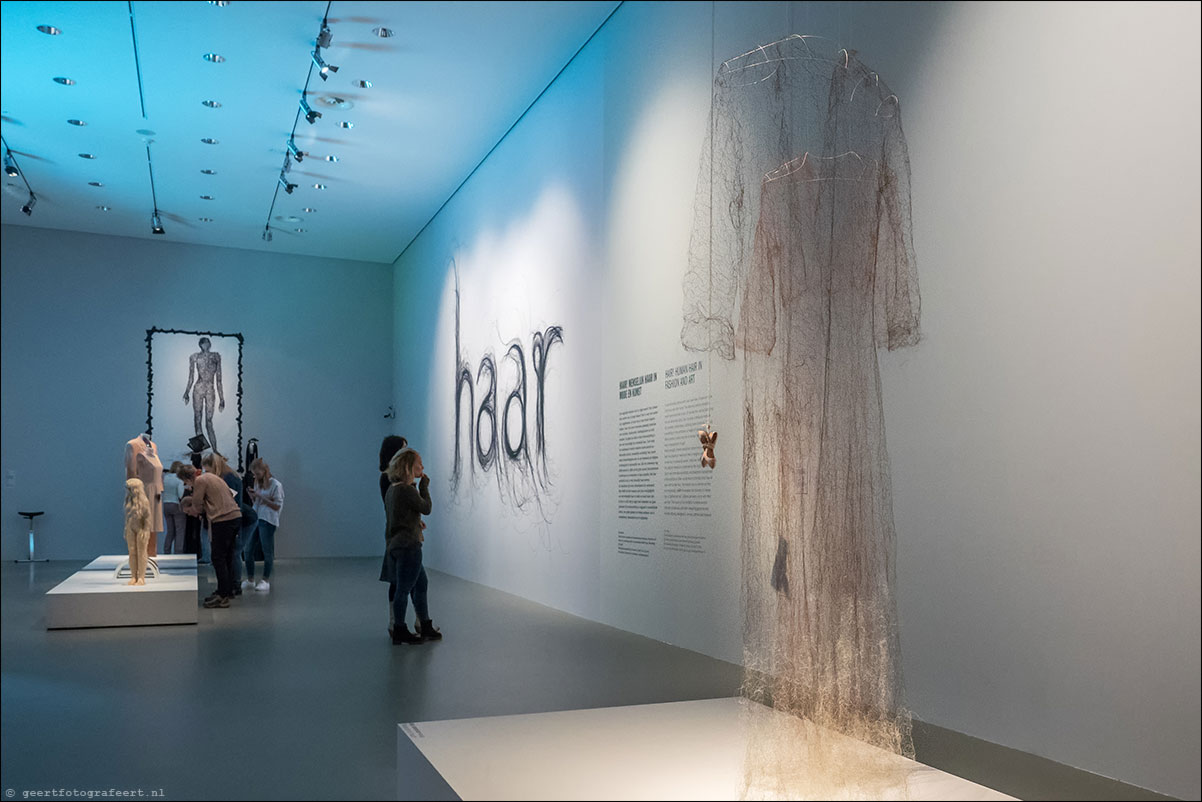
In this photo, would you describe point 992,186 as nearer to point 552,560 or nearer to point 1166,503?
point 1166,503

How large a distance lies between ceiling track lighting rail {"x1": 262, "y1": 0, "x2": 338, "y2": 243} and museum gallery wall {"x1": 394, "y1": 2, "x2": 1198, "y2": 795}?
9.91ft

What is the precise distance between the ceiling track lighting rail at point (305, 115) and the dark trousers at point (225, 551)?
4012 millimetres

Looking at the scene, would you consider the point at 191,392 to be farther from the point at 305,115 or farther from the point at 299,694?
the point at 299,694

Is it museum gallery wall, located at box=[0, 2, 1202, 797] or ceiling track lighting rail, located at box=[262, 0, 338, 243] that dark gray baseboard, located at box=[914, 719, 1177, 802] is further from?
ceiling track lighting rail, located at box=[262, 0, 338, 243]

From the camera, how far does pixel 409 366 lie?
54.7 feet

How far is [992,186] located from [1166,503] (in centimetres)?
160

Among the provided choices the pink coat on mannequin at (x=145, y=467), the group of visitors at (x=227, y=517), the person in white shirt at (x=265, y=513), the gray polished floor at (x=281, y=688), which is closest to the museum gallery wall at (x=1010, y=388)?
the gray polished floor at (x=281, y=688)

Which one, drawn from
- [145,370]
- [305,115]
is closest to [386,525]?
[305,115]

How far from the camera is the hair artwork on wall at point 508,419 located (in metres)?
10.1

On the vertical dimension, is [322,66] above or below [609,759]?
above

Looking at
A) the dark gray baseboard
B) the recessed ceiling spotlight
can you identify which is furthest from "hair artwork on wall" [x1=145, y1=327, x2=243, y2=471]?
the dark gray baseboard

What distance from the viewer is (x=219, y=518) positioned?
9.09 metres

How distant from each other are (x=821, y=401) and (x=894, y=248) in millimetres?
589

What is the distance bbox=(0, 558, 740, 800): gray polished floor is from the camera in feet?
12.9
